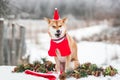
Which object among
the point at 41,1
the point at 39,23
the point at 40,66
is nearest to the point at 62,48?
the point at 40,66

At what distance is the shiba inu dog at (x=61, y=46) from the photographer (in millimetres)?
3488

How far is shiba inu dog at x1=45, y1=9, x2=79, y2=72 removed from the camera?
3488mm

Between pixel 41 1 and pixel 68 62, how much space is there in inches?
387

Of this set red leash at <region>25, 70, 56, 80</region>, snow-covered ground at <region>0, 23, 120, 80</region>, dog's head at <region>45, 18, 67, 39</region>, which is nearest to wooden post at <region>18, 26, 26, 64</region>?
snow-covered ground at <region>0, 23, 120, 80</region>

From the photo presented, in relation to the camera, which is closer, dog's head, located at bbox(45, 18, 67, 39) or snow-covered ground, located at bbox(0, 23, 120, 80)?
dog's head, located at bbox(45, 18, 67, 39)

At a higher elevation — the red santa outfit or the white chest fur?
the red santa outfit

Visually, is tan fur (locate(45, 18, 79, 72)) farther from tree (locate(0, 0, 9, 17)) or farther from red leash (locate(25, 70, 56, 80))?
tree (locate(0, 0, 9, 17))

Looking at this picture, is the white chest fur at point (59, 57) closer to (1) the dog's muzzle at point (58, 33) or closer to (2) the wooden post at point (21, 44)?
(1) the dog's muzzle at point (58, 33)

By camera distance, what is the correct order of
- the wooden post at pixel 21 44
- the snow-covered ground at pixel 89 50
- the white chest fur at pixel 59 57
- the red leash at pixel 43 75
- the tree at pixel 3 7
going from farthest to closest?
the snow-covered ground at pixel 89 50 < the wooden post at pixel 21 44 < the tree at pixel 3 7 < the white chest fur at pixel 59 57 < the red leash at pixel 43 75

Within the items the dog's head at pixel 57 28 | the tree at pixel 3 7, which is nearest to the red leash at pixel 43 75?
the dog's head at pixel 57 28

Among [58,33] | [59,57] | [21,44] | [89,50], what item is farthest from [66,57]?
[89,50]

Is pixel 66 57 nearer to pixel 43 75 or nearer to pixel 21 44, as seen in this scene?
pixel 43 75

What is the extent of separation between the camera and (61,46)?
355cm

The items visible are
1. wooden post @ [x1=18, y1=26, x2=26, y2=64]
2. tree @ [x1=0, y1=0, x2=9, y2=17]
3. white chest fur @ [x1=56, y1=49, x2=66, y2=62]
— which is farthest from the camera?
wooden post @ [x1=18, y1=26, x2=26, y2=64]
